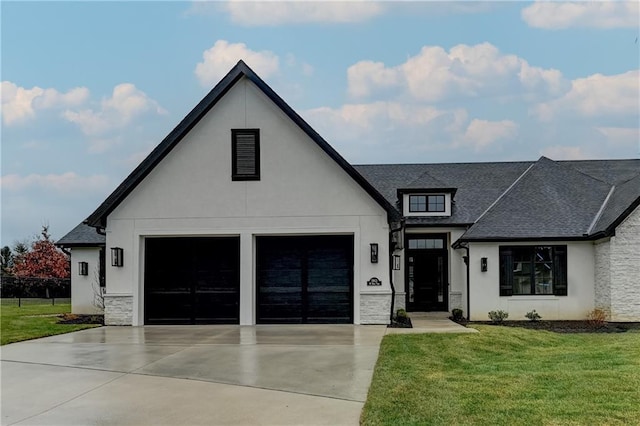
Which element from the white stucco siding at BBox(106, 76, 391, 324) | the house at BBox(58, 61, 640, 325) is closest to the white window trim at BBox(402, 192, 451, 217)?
the house at BBox(58, 61, 640, 325)

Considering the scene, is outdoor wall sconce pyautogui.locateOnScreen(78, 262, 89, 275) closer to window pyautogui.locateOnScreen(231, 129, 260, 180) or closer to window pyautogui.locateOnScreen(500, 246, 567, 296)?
window pyautogui.locateOnScreen(231, 129, 260, 180)

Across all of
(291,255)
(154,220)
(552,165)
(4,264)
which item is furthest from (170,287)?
(4,264)

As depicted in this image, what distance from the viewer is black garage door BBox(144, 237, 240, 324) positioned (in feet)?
57.9

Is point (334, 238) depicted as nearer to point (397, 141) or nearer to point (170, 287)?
point (170, 287)

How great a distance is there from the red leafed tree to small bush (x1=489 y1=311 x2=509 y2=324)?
29858 mm

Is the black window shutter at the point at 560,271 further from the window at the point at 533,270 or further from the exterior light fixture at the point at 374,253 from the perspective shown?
the exterior light fixture at the point at 374,253

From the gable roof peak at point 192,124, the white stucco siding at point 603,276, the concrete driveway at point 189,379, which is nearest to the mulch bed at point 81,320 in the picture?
the gable roof peak at point 192,124

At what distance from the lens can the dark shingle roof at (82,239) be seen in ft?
76.5

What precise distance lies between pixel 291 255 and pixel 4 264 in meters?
36.9

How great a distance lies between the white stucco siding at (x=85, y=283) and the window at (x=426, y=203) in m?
12.2

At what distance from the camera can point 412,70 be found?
2147 cm

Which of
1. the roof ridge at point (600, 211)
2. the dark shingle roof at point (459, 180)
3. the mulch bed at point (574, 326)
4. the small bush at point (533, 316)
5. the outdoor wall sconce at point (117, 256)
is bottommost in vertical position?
the mulch bed at point (574, 326)

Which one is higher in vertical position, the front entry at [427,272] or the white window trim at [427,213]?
the white window trim at [427,213]

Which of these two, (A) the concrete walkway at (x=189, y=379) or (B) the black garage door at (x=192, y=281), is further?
(B) the black garage door at (x=192, y=281)
